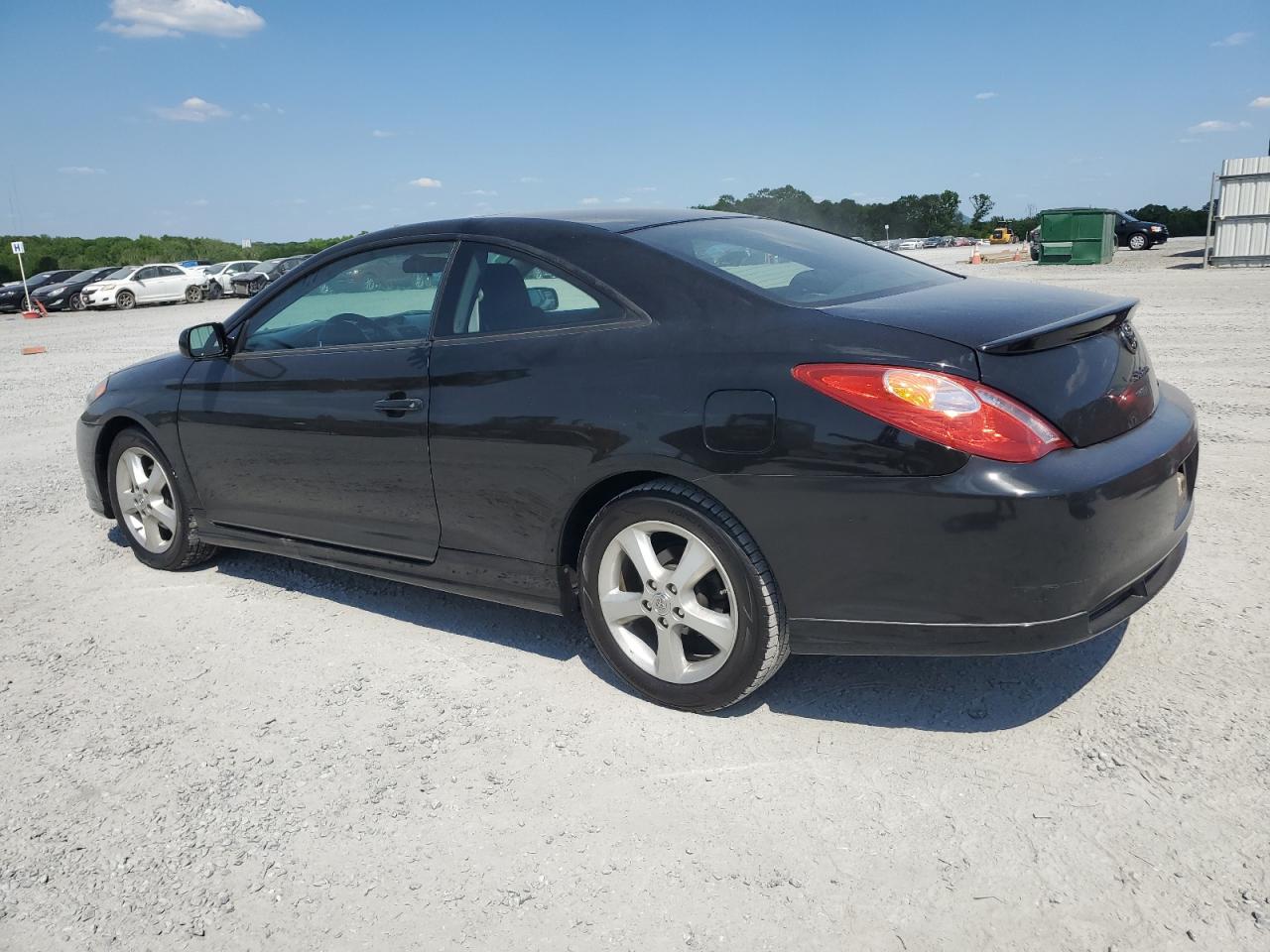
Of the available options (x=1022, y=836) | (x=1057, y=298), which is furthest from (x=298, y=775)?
(x=1057, y=298)

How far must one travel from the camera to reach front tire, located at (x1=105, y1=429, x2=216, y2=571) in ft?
15.6

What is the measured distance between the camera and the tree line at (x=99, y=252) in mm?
55938

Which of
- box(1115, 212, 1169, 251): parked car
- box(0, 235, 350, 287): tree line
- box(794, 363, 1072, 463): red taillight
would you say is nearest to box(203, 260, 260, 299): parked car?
box(0, 235, 350, 287): tree line

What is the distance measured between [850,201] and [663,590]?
5251 inches

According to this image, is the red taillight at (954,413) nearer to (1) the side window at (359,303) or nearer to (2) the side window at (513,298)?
(2) the side window at (513,298)

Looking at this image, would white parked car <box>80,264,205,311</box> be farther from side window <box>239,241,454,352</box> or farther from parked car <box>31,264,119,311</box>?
side window <box>239,241,454,352</box>

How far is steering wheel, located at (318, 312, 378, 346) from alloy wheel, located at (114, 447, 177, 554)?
132 centimetres

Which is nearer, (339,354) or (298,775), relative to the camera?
(298,775)

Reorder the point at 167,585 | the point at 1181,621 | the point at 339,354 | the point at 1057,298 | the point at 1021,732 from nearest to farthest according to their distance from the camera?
1. the point at 1021,732
2. the point at 1057,298
3. the point at 1181,621
4. the point at 339,354
5. the point at 167,585

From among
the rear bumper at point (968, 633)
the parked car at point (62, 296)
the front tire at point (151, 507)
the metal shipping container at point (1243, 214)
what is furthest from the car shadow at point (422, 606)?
the parked car at point (62, 296)

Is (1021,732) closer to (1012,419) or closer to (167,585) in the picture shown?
(1012,419)

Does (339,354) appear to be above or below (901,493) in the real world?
above

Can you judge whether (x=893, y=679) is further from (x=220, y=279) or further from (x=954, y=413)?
(x=220, y=279)

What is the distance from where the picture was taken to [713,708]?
122 inches
